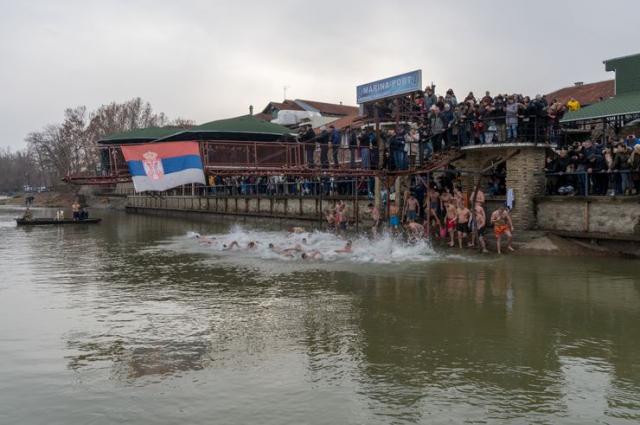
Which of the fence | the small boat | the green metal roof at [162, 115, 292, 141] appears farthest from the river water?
the small boat

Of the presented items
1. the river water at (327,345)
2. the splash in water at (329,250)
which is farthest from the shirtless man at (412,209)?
the river water at (327,345)

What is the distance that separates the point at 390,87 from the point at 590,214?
15.3 meters

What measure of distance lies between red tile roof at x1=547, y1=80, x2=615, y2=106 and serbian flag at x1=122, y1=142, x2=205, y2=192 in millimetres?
27295

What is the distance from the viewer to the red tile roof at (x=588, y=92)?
3722 centimetres

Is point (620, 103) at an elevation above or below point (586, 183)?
above

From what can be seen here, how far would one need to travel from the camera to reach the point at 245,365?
8.46m

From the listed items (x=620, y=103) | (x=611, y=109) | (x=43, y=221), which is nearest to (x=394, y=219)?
(x=611, y=109)

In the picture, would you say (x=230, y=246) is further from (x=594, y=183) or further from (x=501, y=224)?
(x=594, y=183)

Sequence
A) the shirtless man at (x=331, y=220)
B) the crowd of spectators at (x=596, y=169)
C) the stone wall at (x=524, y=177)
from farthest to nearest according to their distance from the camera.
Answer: the shirtless man at (x=331, y=220) < the stone wall at (x=524, y=177) < the crowd of spectators at (x=596, y=169)

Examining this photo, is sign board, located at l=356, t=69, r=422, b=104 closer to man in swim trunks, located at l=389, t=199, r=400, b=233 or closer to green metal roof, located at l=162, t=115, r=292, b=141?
green metal roof, located at l=162, t=115, r=292, b=141

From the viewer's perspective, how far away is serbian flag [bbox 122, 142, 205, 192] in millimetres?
20703

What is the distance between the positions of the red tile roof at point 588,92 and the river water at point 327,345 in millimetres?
23403

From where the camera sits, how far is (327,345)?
938 cm

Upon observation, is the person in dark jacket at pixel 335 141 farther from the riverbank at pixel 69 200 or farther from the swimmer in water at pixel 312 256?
the riverbank at pixel 69 200
